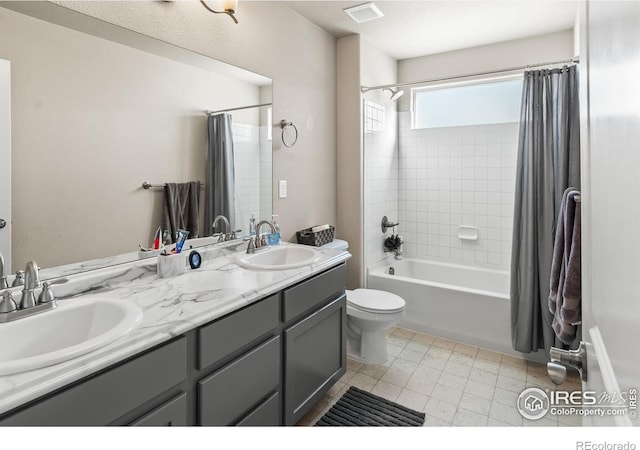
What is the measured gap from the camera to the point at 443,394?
2.24 m

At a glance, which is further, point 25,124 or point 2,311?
point 25,124

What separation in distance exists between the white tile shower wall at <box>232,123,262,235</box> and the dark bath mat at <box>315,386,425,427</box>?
1198 mm

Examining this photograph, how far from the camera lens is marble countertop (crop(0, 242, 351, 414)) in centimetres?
86

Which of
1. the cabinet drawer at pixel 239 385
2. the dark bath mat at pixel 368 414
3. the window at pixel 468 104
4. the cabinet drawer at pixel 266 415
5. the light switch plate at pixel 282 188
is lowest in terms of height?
the dark bath mat at pixel 368 414

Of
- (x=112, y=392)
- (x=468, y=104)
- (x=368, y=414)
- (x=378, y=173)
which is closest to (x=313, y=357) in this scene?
(x=368, y=414)

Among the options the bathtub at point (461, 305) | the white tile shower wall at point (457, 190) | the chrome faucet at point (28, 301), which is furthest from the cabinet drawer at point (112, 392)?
the white tile shower wall at point (457, 190)

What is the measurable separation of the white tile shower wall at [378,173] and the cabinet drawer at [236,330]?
1.80m

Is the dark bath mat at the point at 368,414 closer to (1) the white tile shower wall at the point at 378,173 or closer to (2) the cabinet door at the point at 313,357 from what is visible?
(2) the cabinet door at the point at 313,357

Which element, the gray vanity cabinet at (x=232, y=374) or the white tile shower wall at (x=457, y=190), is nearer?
the gray vanity cabinet at (x=232, y=374)

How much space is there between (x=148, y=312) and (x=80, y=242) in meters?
0.55

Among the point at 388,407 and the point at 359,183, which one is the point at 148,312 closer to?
the point at 388,407

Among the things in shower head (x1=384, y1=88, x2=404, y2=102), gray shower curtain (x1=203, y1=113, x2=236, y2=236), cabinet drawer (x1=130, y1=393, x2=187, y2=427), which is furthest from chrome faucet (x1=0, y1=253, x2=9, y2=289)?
shower head (x1=384, y1=88, x2=404, y2=102)

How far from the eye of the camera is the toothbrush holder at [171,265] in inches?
66.7
